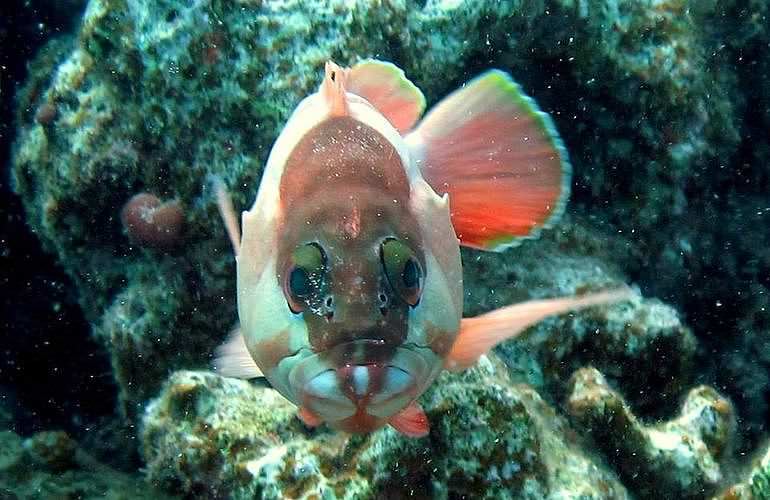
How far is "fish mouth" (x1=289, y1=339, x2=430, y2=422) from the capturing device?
192cm

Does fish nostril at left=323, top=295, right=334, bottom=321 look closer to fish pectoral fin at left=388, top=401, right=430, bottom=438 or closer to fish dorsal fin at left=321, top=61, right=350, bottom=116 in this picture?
fish pectoral fin at left=388, top=401, right=430, bottom=438

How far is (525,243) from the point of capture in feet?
14.9

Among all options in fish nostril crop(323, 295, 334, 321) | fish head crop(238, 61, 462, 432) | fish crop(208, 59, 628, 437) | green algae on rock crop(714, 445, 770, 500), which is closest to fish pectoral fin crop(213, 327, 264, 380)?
fish crop(208, 59, 628, 437)

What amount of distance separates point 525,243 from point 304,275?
9.08 feet

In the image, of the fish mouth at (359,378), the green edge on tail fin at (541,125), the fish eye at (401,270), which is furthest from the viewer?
the green edge on tail fin at (541,125)

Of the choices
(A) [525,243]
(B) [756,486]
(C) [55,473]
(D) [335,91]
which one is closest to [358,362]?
(D) [335,91]

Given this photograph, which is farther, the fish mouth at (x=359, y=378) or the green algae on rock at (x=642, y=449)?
the green algae on rock at (x=642, y=449)

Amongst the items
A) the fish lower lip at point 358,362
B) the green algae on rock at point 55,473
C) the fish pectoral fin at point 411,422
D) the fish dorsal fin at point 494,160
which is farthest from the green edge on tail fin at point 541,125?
the green algae on rock at point 55,473

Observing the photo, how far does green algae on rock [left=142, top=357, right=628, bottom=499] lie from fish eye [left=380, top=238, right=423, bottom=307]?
0.99m

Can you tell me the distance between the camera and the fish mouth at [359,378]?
1918mm

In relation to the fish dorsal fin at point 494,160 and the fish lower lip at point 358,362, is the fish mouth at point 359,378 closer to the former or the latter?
the fish lower lip at point 358,362

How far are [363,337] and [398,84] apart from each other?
1396 mm

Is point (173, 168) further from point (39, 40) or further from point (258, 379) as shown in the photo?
point (39, 40)

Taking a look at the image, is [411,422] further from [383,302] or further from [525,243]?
[525,243]
